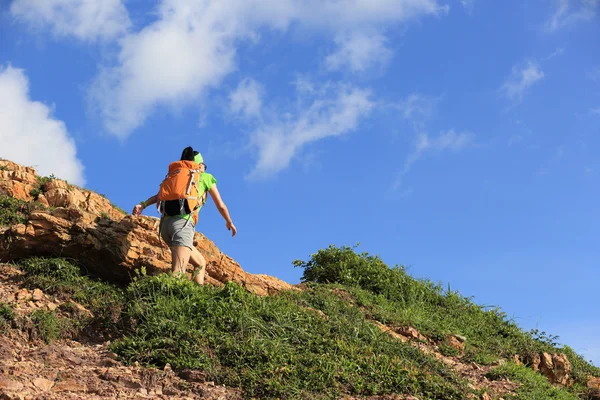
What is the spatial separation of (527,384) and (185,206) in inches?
227

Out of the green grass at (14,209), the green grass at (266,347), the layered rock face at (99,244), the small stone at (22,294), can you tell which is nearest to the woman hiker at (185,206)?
the layered rock face at (99,244)

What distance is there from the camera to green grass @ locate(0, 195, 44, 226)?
40.7 feet

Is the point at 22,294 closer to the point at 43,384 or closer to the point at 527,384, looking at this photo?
the point at 43,384

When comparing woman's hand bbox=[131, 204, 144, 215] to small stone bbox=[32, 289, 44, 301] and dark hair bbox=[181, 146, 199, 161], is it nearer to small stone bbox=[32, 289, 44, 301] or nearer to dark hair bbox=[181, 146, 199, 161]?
dark hair bbox=[181, 146, 199, 161]

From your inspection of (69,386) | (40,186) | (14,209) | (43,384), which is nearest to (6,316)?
(43,384)

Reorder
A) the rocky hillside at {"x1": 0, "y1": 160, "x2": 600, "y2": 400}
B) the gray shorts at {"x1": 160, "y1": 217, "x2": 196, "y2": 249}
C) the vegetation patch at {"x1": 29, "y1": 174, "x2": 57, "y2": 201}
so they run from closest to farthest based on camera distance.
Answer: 1. the rocky hillside at {"x1": 0, "y1": 160, "x2": 600, "y2": 400}
2. the gray shorts at {"x1": 160, "y1": 217, "x2": 196, "y2": 249}
3. the vegetation patch at {"x1": 29, "y1": 174, "x2": 57, "y2": 201}

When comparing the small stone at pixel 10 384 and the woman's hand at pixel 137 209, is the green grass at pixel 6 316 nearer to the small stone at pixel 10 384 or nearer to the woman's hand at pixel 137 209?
the small stone at pixel 10 384

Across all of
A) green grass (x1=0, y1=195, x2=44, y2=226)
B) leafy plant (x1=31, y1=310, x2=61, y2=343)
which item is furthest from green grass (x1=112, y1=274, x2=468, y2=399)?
green grass (x1=0, y1=195, x2=44, y2=226)

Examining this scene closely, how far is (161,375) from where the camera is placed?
26.0ft

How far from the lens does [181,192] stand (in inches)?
400

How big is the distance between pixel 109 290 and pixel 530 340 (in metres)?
8.20

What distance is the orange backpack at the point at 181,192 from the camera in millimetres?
10148

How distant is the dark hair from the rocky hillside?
134 centimetres

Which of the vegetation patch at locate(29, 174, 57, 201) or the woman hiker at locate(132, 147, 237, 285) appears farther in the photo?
the vegetation patch at locate(29, 174, 57, 201)
